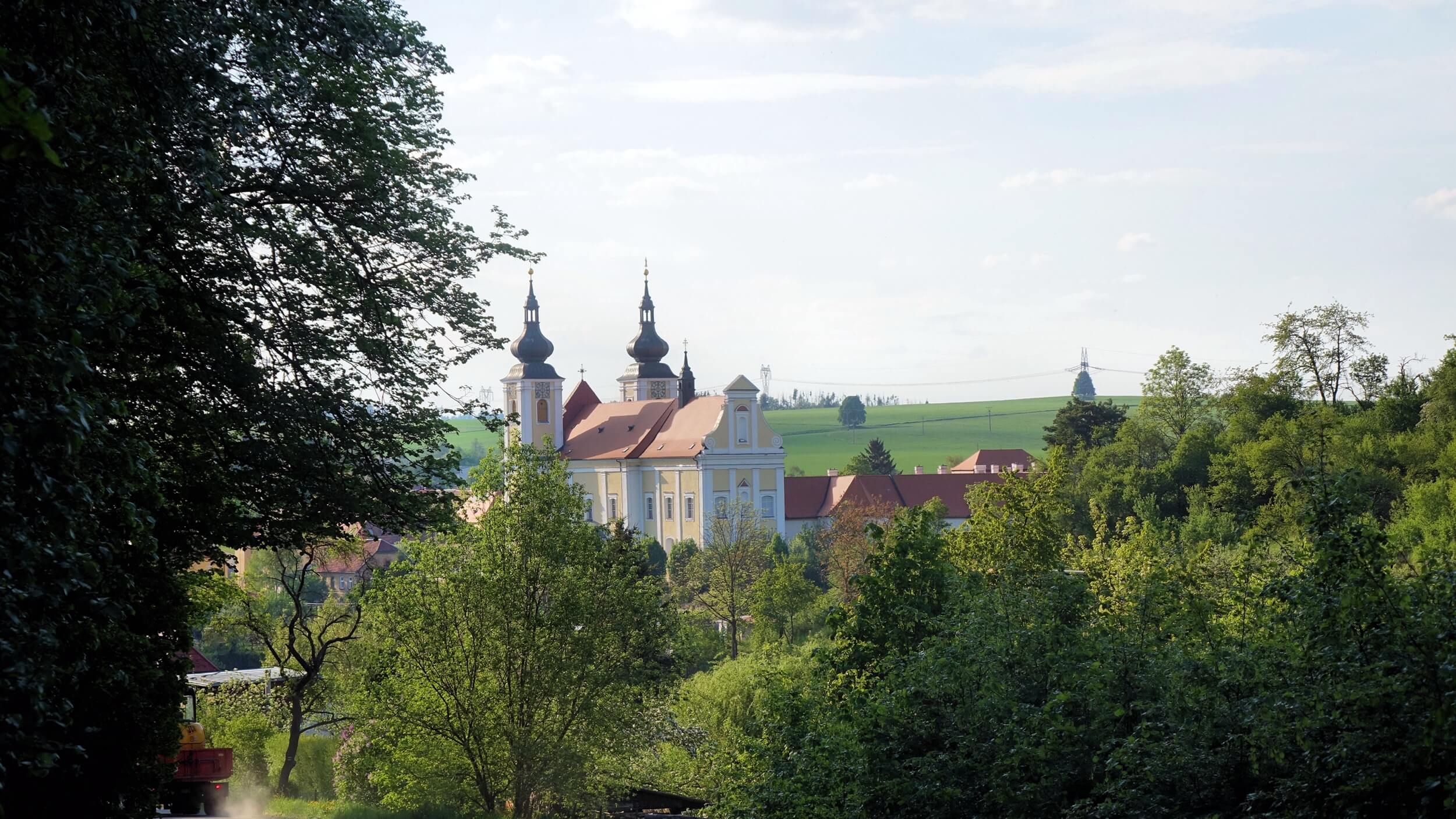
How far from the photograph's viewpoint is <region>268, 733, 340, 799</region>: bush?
35531mm

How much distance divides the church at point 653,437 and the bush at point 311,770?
185 feet

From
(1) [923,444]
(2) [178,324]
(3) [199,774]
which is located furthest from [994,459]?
(2) [178,324]

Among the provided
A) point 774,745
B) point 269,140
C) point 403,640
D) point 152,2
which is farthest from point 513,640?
point 152,2

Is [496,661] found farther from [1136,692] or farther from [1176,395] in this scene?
[1176,395]

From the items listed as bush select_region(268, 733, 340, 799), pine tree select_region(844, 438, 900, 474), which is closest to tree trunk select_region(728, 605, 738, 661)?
bush select_region(268, 733, 340, 799)

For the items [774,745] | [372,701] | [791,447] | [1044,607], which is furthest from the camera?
[791,447]

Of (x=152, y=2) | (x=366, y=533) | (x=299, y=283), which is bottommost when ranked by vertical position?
(x=366, y=533)

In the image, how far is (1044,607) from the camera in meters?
14.3

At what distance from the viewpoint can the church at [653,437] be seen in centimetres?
9706

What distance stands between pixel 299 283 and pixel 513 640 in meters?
10.3

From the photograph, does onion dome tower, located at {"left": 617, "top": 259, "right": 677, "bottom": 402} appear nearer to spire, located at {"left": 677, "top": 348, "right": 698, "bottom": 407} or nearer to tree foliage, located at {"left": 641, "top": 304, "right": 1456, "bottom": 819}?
spire, located at {"left": 677, "top": 348, "right": 698, "bottom": 407}

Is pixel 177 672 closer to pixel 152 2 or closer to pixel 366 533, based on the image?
pixel 366 533

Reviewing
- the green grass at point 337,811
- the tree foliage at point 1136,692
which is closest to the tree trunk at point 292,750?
the green grass at point 337,811

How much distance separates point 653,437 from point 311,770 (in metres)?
67.7
